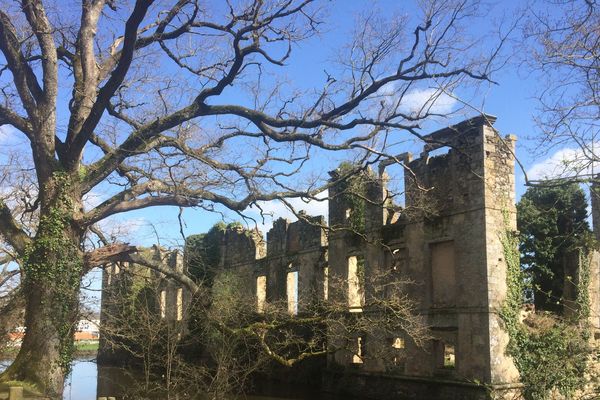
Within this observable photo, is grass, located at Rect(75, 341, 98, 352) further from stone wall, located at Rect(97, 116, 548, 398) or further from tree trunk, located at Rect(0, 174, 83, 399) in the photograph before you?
stone wall, located at Rect(97, 116, 548, 398)

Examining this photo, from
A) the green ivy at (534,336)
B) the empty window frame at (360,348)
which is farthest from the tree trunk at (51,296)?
the green ivy at (534,336)

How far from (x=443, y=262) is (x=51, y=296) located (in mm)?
12277

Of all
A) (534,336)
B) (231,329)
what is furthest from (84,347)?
(534,336)

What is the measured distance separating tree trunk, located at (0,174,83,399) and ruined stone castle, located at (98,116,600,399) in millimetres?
5296

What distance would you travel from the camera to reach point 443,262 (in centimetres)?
2039

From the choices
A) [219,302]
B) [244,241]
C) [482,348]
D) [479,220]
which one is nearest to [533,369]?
[482,348]

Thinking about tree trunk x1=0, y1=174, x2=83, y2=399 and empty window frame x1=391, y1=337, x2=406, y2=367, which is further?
empty window frame x1=391, y1=337, x2=406, y2=367

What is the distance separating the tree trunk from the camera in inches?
499

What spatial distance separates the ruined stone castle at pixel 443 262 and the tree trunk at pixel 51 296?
530 centimetres

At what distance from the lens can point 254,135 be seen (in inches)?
588

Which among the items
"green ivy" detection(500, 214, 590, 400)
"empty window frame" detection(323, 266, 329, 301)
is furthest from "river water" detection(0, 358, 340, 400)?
"green ivy" detection(500, 214, 590, 400)

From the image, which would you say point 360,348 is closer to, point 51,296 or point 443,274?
point 443,274

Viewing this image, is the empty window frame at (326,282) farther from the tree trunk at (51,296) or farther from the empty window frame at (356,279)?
the tree trunk at (51,296)

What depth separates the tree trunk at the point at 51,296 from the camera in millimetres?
12680
